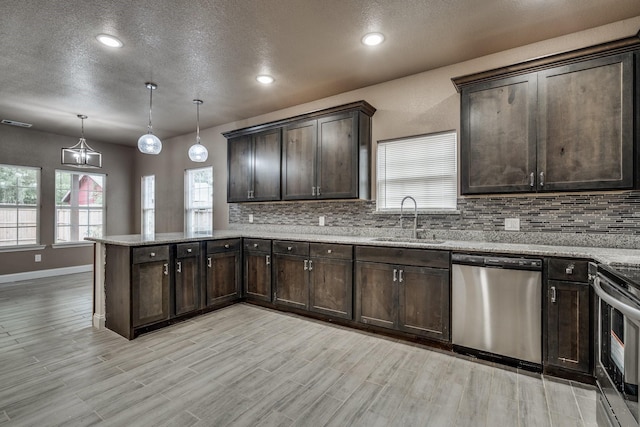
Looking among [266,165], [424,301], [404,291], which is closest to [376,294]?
[404,291]

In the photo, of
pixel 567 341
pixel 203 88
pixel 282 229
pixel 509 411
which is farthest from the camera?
pixel 282 229

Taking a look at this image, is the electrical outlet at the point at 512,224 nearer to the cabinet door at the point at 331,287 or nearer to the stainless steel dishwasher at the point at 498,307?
the stainless steel dishwasher at the point at 498,307

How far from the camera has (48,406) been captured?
6.48 feet

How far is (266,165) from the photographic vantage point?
4375mm

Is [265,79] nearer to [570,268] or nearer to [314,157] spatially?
[314,157]

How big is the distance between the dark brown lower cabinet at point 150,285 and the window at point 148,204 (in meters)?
4.10

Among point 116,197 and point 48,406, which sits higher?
point 116,197

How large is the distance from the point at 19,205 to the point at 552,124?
8.06 m

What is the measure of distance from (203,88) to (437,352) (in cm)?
391

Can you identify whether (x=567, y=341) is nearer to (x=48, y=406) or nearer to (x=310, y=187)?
(x=310, y=187)

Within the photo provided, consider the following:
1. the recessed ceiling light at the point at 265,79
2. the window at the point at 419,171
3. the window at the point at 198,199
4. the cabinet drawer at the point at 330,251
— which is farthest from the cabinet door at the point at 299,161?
the window at the point at 198,199

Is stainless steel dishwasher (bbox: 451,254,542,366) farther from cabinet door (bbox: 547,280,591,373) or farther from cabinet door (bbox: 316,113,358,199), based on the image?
cabinet door (bbox: 316,113,358,199)

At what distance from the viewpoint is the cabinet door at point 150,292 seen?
10.1 feet

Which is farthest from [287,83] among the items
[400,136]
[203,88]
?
[400,136]
